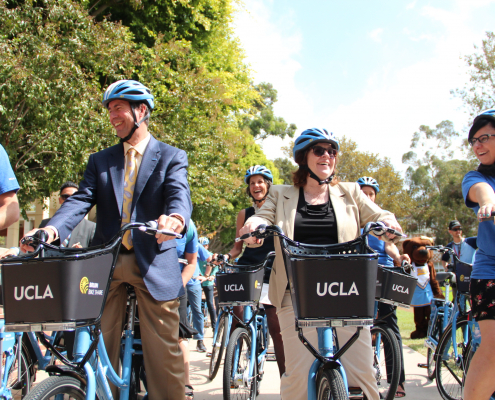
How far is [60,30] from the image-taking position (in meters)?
9.86

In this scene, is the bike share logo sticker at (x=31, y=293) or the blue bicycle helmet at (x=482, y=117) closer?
the bike share logo sticker at (x=31, y=293)

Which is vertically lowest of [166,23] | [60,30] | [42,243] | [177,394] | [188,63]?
[177,394]

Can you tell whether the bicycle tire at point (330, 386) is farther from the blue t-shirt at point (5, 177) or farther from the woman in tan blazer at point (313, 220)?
the blue t-shirt at point (5, 177)

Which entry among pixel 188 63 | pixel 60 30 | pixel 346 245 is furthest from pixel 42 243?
pixel 188 63

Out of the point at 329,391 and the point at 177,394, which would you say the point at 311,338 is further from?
the point at 177,394

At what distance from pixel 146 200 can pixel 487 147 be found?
2218 mm

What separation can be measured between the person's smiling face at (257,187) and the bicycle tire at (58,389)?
12.1ft

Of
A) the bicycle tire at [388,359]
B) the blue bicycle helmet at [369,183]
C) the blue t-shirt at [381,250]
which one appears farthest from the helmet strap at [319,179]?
the blue bicycle helmet at [369,183]

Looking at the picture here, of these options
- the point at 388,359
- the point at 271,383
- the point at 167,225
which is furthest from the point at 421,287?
the point at 167,225

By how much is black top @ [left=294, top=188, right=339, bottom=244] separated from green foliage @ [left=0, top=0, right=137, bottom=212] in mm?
6278

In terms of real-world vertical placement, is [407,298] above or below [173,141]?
below

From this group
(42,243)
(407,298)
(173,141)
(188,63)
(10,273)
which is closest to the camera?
(10,273)

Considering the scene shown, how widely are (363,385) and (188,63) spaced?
12.5 m

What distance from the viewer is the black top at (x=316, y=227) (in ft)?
10.1
